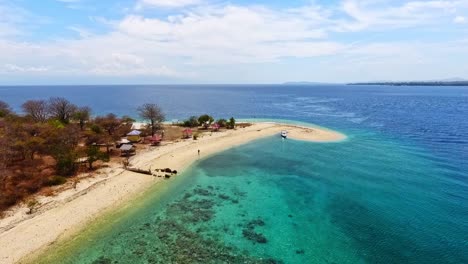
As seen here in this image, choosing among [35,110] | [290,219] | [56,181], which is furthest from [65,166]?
[35,110]

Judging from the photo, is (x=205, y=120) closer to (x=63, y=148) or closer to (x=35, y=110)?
(x=63, y=148)

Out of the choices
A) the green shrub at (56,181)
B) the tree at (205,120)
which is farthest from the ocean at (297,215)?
the tree at (205,120)

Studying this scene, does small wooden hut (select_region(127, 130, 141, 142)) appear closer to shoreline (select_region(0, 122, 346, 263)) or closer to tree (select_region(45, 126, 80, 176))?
shoreline (select_region(0, 122, 346, 263))

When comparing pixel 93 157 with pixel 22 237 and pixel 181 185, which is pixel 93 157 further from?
pixel 22 237

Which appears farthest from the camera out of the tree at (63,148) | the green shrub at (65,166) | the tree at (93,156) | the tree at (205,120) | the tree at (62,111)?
the tree at (205,120)

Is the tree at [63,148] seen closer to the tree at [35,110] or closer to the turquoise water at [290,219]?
the turquoise water at [290,219]

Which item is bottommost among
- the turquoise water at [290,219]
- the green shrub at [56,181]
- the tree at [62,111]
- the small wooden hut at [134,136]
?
the turquoise water at [290,219]

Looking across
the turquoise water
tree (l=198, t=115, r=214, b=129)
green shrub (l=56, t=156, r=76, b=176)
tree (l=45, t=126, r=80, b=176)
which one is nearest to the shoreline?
the turquoise water
